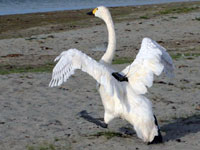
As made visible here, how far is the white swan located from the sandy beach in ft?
1.02

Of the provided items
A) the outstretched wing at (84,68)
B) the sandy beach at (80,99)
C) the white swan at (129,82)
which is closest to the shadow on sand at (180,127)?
the sandy beach at (80,99)

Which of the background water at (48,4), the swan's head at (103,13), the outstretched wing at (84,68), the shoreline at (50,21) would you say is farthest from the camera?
the background water at (48,4)

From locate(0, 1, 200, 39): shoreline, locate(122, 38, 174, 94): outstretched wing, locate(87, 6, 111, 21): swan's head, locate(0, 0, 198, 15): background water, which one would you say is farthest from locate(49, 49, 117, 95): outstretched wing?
locate(0, 0, 198, 15): background water

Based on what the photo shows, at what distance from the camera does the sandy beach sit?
6430 millimetres

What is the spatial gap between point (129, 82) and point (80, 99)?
2.33 metres

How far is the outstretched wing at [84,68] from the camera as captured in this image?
6.00 metres

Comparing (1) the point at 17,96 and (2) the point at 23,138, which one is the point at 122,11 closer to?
(1) the point at 17,96

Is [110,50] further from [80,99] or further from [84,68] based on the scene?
[80,99]

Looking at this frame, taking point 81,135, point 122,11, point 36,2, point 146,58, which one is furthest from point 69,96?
point 36,2

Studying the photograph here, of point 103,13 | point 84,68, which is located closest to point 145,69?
point 84,68

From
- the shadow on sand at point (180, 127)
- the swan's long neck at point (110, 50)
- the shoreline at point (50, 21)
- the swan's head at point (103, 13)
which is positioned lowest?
the shadow on sand at point (180, 127)

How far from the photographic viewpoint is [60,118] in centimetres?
747

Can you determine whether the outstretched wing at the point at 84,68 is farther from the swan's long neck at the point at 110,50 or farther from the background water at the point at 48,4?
the background water at the point at 48,4

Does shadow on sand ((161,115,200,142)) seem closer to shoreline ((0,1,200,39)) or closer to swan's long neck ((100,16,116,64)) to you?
swan's long neck ((100,16,116,64))
